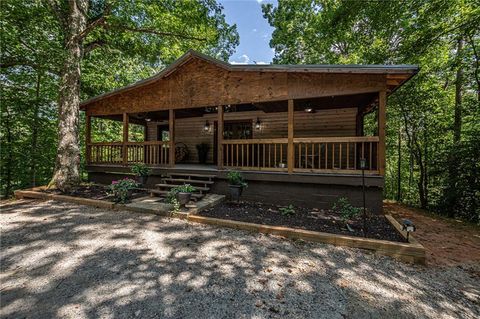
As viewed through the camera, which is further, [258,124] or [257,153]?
[258,124]

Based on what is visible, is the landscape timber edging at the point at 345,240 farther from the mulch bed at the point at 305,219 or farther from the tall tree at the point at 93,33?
the tall tree at the point at 93,33

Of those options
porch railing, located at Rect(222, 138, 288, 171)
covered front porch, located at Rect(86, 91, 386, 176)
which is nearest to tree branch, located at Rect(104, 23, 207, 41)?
covered front porch, located at Rect(86, 91, 386, 176)

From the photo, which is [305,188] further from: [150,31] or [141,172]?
[150,31]

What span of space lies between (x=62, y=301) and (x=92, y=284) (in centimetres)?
31

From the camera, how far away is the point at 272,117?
30.6 feet

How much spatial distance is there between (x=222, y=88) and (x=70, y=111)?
546 cm

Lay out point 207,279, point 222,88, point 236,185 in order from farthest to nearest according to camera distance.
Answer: point 222,88
point 236,185
point 207,279

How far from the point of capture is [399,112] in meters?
10.4

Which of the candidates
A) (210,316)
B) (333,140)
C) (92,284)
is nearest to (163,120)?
(333,140)

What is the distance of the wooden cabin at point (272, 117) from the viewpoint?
17.2 ft

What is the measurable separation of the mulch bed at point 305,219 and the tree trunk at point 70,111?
5.47 metres

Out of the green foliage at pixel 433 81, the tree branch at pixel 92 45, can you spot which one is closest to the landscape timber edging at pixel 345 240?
the green foliage at pixel 433 81

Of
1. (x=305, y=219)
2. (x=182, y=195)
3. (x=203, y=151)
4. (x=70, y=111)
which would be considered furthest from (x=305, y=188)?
(x=70, y=111)

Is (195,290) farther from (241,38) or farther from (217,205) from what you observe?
(241,38)
